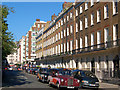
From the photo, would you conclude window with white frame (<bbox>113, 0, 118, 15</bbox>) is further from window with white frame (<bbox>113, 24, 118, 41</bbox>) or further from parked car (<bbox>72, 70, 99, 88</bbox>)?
parked car (<bbox>72, 70, 99, 88</bbox>)

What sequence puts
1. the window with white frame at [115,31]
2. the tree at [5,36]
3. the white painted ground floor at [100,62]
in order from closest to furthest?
the tree at [5,36] < the white painted ground floor at [100,62] < the window with white frame at [115,31]

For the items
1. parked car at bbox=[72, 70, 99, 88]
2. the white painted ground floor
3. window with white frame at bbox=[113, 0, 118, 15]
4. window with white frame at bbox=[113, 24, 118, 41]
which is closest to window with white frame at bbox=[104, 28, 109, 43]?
the white painted ground floor

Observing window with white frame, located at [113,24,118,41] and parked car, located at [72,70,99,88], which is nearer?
parked car, located at [72,70,99,88]

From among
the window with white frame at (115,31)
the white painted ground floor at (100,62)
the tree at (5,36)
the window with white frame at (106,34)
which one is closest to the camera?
the tree at (5,36)

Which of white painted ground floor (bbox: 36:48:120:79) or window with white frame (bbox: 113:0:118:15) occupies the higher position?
window with white frame (bbox: 113:0:118:15)

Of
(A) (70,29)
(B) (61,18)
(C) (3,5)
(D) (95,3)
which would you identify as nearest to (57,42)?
(B) (61,18)

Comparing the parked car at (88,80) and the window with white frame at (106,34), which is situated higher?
the window with white frame at (106,34)

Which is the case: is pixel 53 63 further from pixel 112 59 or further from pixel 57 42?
pixel 112 59

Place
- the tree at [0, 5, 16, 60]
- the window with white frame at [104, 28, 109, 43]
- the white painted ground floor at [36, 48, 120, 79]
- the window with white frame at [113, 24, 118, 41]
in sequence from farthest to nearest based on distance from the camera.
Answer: the window with white frame at [104, 28, 109, 43]
the window with white frame at [113, 24, 118, 41]
the white painted ground floor at [36, 48, 120, 79]
the tree at [0, 5, 16, 60]

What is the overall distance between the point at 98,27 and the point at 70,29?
1335 cm

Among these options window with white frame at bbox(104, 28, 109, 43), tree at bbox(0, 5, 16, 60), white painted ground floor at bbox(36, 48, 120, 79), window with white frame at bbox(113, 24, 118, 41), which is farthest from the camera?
window with white frame at bbox(104, 28, 109, 43)

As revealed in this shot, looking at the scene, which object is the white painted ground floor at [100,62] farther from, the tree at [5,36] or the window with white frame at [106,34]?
the tree at [5,36]

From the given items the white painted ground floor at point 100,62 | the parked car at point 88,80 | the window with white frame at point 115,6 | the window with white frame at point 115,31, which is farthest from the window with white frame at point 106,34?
the parked car at point 88,80

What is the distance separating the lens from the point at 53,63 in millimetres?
61188
